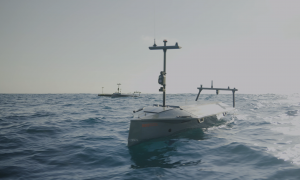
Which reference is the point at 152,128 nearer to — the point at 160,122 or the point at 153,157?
the point at 160,122

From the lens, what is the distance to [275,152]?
6844 mm

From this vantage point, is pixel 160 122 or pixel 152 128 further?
pixel 160 122

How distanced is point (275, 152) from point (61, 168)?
24.2 feet

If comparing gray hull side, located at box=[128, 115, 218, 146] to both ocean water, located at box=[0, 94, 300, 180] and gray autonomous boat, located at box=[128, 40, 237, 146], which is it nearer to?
gray autonomous boat, located at box=[128, 40, 237, 146]

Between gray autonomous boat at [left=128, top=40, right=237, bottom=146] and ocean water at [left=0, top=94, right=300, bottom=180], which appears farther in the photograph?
gray autonomous boat at [left=128, top=40, right=237, bottom=146]

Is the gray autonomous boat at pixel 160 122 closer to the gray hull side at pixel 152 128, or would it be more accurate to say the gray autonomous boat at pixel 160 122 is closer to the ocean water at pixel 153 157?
the gray hull side at pixel 152 128

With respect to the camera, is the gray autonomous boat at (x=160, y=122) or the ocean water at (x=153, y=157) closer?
the ocean water at (x=153, y=157)

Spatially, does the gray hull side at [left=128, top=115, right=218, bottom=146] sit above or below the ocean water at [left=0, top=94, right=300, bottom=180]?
above

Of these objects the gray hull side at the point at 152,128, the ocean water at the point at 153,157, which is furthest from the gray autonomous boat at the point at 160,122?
the ocean water at the point at 153,157

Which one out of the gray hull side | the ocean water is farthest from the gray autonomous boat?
the ocean water

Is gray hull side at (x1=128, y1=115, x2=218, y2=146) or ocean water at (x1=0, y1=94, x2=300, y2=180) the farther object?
gray hull side at (x1=128, y1=115, x2=218, y2=146)

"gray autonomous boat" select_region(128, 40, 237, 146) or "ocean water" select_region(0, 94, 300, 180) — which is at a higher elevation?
"gray autonomous boat" select_region(128, 40, 237, 146)

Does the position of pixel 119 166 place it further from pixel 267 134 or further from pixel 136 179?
pixel 267 134

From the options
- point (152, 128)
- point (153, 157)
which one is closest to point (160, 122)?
point (152, 128)
